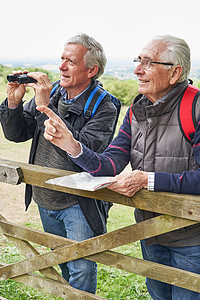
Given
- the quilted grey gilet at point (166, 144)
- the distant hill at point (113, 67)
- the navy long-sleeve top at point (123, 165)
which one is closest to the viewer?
the navy long-sleeve top at point (123, 165)

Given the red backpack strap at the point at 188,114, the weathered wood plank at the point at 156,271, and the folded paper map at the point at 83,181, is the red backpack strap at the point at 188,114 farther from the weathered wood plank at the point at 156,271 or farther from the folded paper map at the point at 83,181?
the weathered wood plank at the point at 156,271

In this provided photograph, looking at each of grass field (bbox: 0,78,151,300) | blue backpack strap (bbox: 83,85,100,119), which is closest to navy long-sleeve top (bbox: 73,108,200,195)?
blue backpack strap (bbox: 83,85,100,119)

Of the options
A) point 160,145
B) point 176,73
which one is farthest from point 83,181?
point 176,73

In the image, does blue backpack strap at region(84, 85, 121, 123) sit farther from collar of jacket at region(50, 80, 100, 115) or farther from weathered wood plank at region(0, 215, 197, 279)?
weathered wood plank at region(0, 215, 197, 279)

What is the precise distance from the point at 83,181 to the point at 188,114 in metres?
0.58

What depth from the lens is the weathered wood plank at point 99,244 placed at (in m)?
1.71

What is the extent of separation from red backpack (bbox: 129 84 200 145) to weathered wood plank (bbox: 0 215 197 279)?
0.39 meters

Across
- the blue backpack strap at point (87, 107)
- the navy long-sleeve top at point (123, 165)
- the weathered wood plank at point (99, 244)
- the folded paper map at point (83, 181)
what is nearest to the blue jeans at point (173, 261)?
the weathered wood plank at point (99, 244)

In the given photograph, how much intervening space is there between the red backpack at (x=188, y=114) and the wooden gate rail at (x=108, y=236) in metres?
0.28

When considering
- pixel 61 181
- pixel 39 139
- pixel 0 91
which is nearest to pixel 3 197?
pixel 39 139

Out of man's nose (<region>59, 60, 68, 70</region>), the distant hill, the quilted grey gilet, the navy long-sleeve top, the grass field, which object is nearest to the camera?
the navy long-sleeve top

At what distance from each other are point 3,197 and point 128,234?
536 cm

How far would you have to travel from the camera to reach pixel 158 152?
1.74m

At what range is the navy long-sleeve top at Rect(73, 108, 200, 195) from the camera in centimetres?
159
